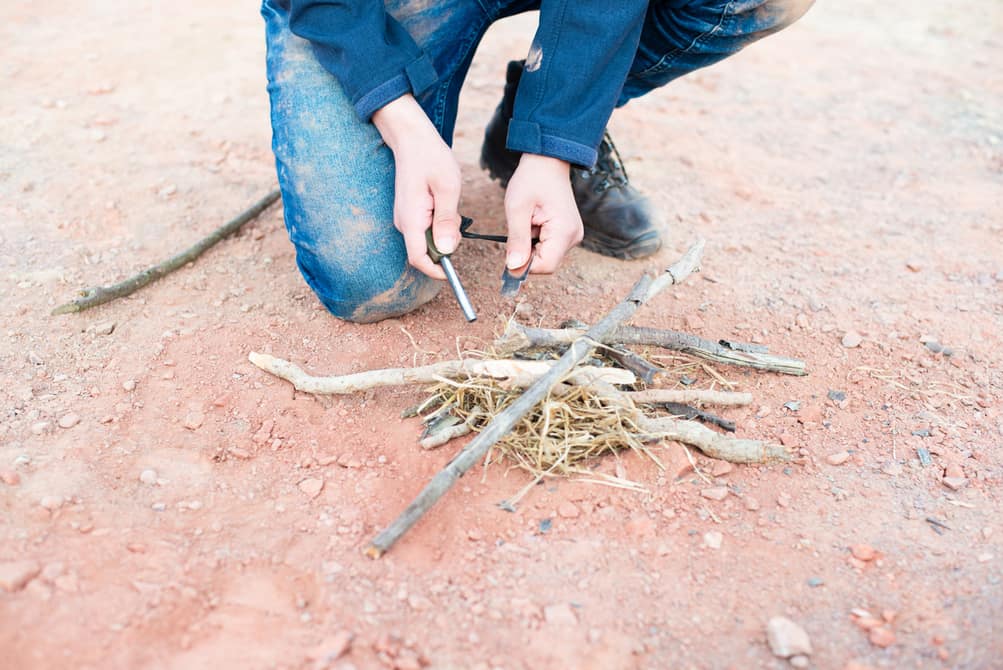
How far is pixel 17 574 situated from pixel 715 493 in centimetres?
117

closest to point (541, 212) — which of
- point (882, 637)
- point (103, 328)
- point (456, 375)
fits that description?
point (456, 375)

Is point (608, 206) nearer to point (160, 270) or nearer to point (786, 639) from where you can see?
point (160, 270)

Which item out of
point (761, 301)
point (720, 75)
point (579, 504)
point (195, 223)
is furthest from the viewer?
point (720, 75)

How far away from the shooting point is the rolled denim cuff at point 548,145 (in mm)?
1622

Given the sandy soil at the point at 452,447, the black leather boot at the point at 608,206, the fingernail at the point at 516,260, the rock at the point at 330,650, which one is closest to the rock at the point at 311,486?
the sandy soil at the point at 452,447

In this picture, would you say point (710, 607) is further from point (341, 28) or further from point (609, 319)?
point (341, 28)

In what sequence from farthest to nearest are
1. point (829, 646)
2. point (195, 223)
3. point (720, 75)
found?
1. point (720, 75)
2. point (195, 223)
3. point (829, 646)

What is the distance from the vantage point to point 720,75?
3596mm

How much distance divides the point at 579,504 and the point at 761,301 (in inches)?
36.4

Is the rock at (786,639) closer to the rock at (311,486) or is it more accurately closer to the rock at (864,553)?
the rock at (864,553)

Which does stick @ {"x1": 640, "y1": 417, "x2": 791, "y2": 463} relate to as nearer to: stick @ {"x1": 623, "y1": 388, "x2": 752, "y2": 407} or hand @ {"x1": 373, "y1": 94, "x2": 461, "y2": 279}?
stick @ {"x1": 623, "y1": 388, "x2": 752, "y2": 407}

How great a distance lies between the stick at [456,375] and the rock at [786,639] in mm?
549

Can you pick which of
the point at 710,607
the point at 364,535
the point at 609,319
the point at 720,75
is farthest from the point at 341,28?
the point at 720,75

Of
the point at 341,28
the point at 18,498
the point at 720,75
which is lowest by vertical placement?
the point at 720,75
